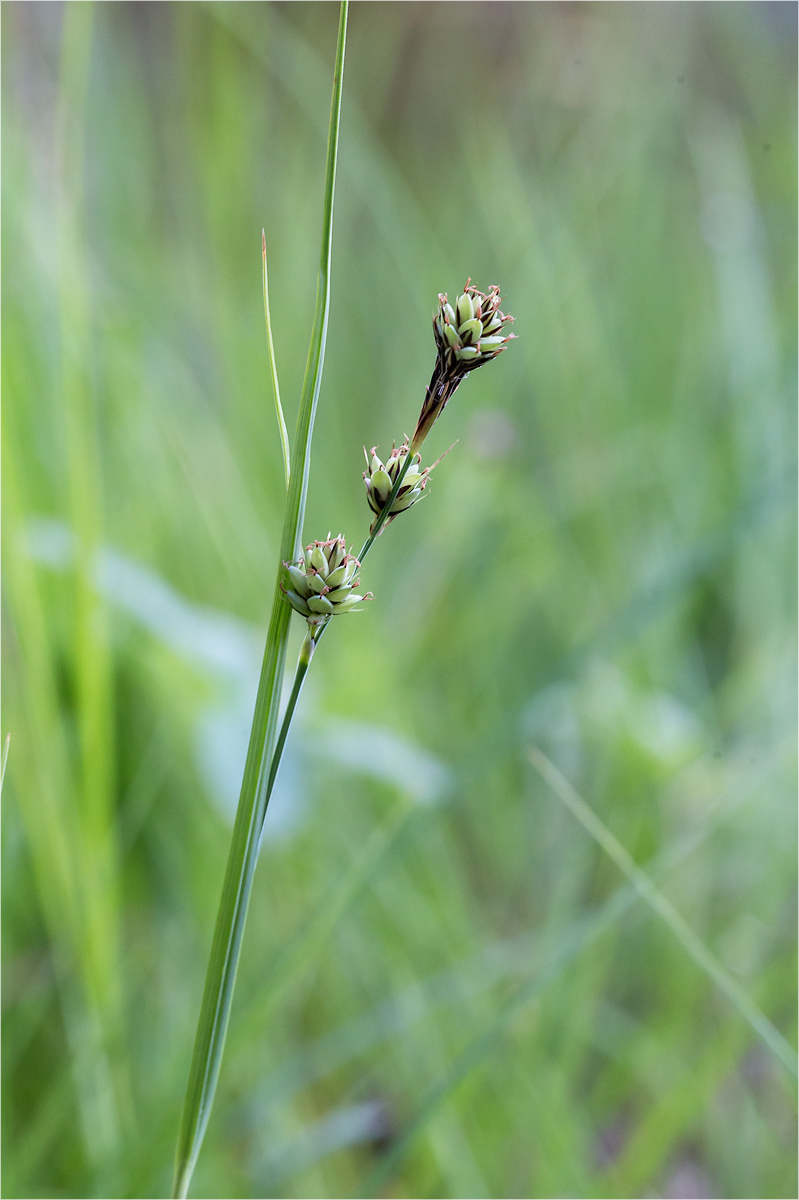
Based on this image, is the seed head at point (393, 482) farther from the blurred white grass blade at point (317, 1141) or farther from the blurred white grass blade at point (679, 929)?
the blurred white grass blade at point (317, 1141)

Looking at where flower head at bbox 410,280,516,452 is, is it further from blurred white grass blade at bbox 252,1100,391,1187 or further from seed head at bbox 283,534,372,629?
blurred white grass blade at bbox 252,1100,391,1187

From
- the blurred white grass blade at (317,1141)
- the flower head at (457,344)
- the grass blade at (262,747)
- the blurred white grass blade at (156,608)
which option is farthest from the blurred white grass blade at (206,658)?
the flower head at (457,344)

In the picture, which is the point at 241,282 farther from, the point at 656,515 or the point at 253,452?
the point at 656,515

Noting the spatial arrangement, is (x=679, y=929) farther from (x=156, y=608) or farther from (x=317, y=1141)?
(x=156, y=608)

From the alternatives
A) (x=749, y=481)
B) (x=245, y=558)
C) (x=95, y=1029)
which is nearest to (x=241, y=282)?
(x=245, y=558)

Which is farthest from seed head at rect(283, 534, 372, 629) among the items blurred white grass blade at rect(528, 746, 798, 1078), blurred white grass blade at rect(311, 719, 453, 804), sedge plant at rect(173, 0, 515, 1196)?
blurred white grass blade at rect(311, 719, 453, 804)

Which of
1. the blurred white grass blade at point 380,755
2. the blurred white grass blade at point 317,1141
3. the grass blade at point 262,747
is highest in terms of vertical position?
the blurred white grass blade at point 380,755

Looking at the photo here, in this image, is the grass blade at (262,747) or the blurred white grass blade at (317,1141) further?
the blurred white grass blade at (317,1141)
